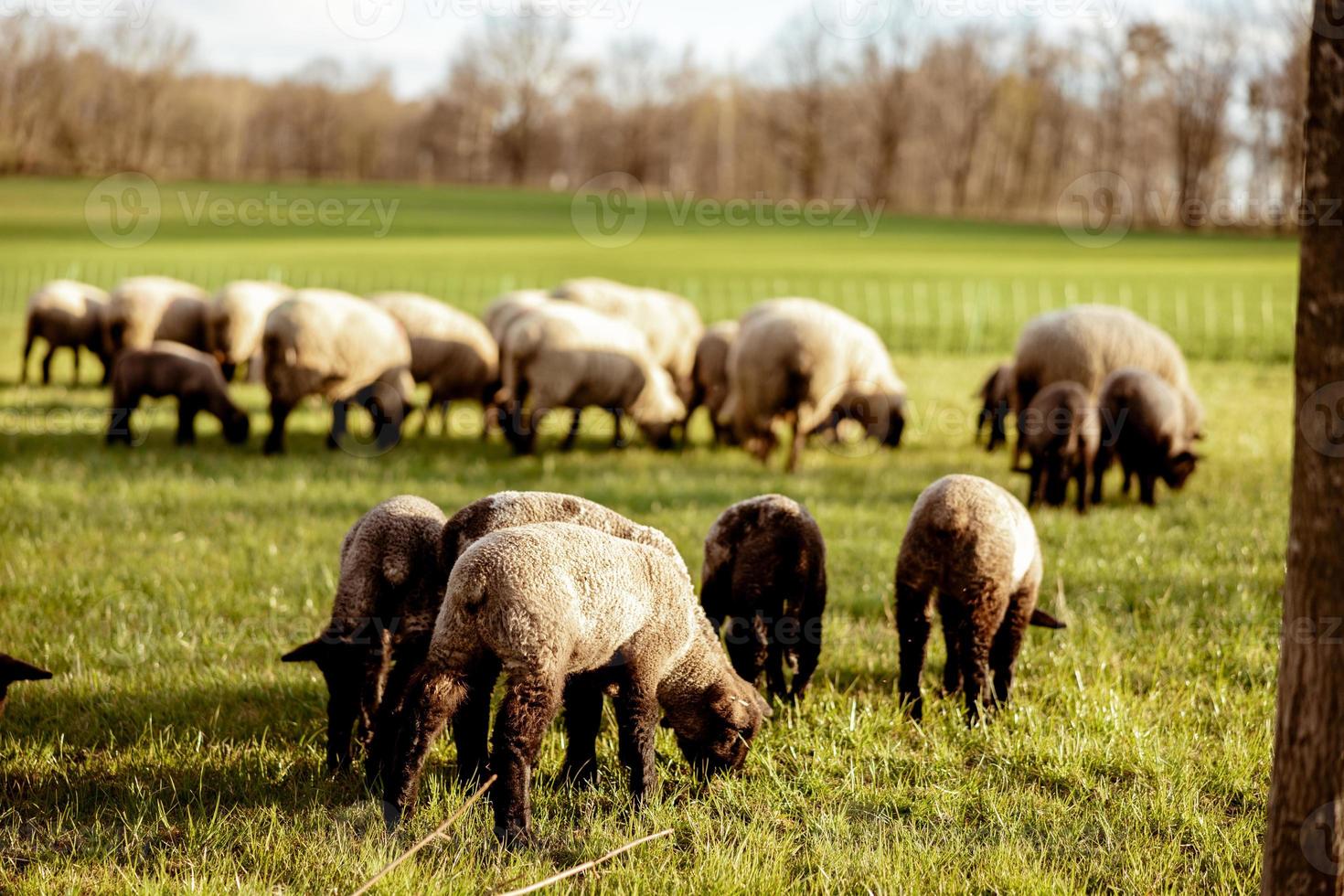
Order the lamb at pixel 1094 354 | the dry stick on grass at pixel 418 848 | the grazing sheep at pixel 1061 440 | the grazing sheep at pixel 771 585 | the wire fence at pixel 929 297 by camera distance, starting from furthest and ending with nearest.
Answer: the wire fence at pixel 929 297
the lamb at pixel 1094 354
the grazing sheep at pixel 1061 440
the grazing sheep at pixel 771 585
the dry stick on grass at pixel 418 848

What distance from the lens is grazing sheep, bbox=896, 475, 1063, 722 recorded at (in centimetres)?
489

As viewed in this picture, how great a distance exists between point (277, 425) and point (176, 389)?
1117 mm

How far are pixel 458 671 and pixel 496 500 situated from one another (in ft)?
2.93

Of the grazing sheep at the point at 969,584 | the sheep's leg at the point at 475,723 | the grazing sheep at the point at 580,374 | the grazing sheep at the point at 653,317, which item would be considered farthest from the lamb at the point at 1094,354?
the sheep's leg at the point at 475,723

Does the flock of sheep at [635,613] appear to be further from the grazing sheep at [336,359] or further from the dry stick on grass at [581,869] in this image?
the grazing sheep at [336,359]

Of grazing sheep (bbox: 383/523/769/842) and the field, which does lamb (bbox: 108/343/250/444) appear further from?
grazing sheep (bbox: 383/523/769/842)

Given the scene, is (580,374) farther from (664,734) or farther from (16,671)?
(16,671)

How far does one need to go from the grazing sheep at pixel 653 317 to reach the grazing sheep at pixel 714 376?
7.5 inches

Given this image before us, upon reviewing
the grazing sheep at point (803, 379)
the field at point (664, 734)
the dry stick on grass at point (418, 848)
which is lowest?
the field at point (664, 734)

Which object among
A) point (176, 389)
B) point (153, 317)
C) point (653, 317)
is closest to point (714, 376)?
point (653, 317)

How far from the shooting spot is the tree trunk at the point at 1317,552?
257 centimetres

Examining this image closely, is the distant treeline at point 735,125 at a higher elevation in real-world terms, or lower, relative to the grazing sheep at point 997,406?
higher

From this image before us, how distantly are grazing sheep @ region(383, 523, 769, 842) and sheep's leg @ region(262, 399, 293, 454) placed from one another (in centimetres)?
811

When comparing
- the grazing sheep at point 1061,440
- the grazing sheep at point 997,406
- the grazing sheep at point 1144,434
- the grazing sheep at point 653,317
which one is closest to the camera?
the grazing sheep at point 1061,440
